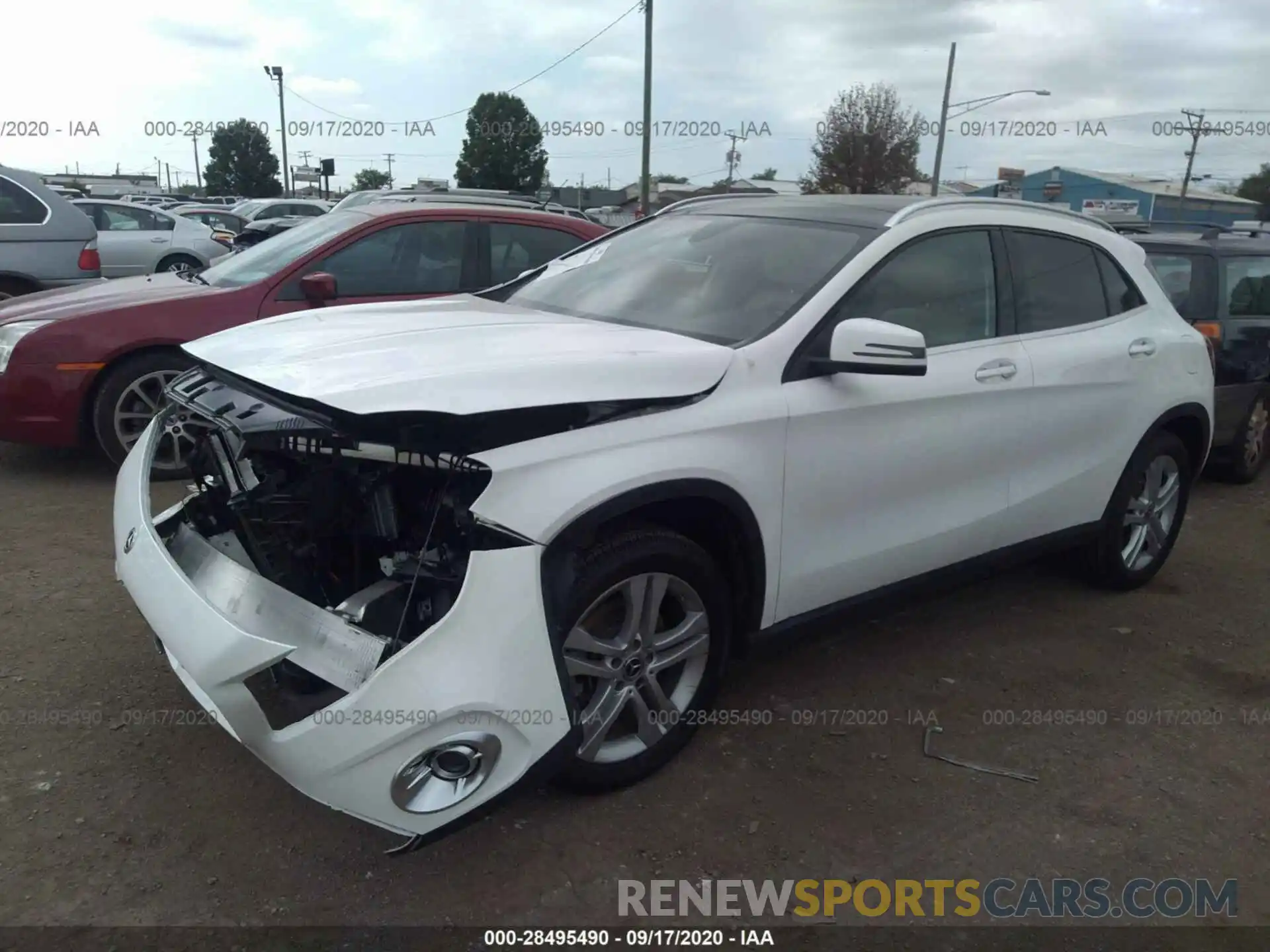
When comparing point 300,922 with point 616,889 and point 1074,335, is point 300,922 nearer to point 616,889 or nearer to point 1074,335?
point 616,889

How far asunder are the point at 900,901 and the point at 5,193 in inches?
362

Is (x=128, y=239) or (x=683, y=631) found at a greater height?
(x=128, y=239)

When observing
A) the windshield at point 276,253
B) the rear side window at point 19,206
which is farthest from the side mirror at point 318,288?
the rear side window at point 19,206

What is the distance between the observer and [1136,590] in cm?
484

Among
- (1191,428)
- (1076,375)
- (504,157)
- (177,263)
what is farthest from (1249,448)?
(504,157)

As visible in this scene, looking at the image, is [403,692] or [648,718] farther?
[648,718]

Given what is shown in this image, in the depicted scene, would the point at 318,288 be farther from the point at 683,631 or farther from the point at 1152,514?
the point at 1152,514

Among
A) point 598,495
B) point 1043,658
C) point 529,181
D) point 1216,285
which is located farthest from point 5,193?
point 529,181

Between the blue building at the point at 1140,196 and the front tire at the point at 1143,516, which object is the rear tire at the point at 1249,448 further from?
the blue building at the point at 1140,196

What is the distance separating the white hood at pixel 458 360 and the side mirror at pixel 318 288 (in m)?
1.82

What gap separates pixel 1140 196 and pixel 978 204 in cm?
6873

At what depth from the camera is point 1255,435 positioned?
22.6 feet

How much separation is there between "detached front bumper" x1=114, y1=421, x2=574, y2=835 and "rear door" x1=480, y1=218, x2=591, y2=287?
13.2 ft

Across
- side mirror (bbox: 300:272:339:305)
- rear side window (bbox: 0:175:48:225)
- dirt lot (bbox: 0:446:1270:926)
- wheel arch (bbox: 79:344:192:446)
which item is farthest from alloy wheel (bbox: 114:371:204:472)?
rear side window (bbox: 0:175:48:225)
